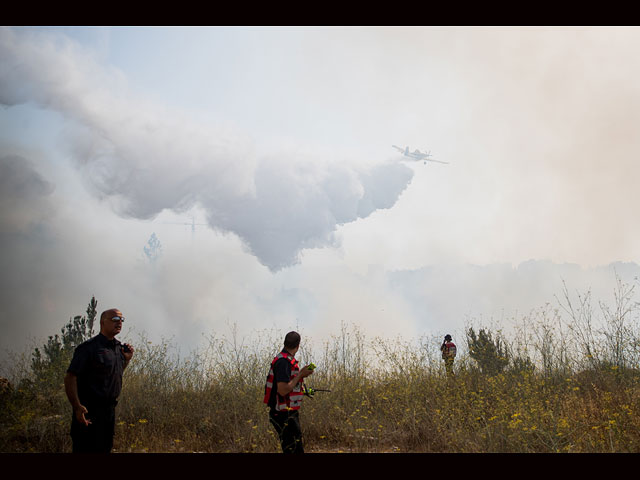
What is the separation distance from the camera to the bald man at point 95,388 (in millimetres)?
4195

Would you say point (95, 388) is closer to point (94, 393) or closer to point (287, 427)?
point (94, 393)

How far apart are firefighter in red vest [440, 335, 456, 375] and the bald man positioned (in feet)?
22.2

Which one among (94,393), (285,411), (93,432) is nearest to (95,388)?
(94,393)

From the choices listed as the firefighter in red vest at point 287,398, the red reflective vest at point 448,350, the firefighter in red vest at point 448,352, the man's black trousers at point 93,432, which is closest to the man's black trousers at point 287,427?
the firefighter in red vest at point 287,398

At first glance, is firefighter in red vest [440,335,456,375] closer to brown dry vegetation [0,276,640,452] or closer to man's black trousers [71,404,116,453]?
brown dry vegetation [0,276,640,452]

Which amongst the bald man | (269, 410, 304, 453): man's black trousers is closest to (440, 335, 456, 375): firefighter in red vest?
(269, 410, 304, 453): man's black trousers

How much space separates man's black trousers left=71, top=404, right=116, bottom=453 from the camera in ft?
14.0

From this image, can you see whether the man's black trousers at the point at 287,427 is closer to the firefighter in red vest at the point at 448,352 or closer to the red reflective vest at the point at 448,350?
the firefighter in red vest at the point at 448,352

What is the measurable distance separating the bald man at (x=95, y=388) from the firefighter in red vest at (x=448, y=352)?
6756 millimetres

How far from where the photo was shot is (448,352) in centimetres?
1062
